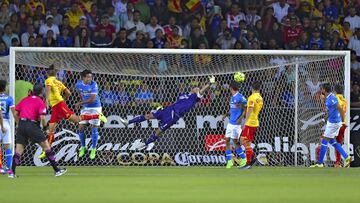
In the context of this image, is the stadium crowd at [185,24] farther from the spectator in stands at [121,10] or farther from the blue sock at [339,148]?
the blue sock at [339,148]

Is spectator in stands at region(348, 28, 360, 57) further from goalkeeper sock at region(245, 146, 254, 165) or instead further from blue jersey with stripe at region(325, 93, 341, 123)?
goalkeeper sock at region(245, 146, 254, 165)

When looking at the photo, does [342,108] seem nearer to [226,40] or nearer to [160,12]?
[226,40]

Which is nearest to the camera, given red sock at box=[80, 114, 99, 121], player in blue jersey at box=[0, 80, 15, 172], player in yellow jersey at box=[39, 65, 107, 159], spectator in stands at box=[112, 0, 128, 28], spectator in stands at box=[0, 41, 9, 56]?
→ player in blue jersey at box=[0, 80, 15, 172]

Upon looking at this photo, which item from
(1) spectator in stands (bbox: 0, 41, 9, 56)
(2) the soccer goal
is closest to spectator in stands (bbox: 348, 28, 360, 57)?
(2) the soccer goal

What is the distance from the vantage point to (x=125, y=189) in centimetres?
1504

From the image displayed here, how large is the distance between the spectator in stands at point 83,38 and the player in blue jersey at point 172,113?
3.56m

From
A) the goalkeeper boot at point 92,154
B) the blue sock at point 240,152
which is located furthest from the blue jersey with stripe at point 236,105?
the goalkeeper boot at point 92,154

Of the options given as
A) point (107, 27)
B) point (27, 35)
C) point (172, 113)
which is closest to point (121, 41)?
point (107, 27)

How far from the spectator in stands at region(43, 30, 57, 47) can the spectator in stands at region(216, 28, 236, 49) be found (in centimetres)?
434

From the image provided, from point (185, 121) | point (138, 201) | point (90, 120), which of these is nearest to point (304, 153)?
point (185, 121)

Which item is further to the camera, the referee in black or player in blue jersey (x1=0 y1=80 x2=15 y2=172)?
player in blue jersey (x1=0 y1=80 x2=15 y2=172)

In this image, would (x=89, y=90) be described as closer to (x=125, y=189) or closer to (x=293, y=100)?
(x=293, y=100)

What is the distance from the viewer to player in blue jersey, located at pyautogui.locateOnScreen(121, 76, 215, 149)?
72.6 feet

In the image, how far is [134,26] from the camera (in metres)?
26.1
